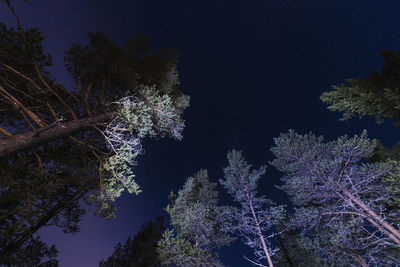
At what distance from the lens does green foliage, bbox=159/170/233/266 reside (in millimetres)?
8266

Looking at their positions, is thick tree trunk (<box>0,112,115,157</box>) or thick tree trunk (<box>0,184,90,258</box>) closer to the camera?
thick tree trunk (<box>0,112,115,157</box>)

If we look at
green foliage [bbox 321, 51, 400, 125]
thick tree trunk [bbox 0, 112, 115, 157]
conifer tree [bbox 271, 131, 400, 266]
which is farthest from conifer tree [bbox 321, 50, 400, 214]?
thick tree trunk [bbox 0, 112, 115, 157]

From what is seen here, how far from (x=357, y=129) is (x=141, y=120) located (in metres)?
70.1

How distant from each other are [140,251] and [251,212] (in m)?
7.92

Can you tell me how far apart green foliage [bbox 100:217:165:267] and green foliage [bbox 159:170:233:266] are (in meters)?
1.37

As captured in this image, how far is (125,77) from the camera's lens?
7027 millimetres

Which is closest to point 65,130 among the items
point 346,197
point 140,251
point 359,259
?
point 140,251

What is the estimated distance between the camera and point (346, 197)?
30.5 ft

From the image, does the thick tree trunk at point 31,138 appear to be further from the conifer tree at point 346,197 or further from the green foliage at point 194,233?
the conifer tree at point 346,197

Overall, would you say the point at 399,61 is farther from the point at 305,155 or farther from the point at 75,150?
the point at 75,150

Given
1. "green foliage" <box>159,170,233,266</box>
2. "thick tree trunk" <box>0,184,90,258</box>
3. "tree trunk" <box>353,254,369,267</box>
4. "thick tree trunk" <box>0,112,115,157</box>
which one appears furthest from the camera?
"tree trunk" <box>353,254,369,267</box>

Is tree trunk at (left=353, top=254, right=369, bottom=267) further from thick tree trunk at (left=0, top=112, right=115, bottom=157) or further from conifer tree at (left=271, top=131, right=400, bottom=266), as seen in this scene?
thick tree trunk at (left=0, top=112, right=115, bottom=157)

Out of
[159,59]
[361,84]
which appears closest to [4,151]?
[159,59]

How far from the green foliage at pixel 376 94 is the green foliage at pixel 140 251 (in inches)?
563
